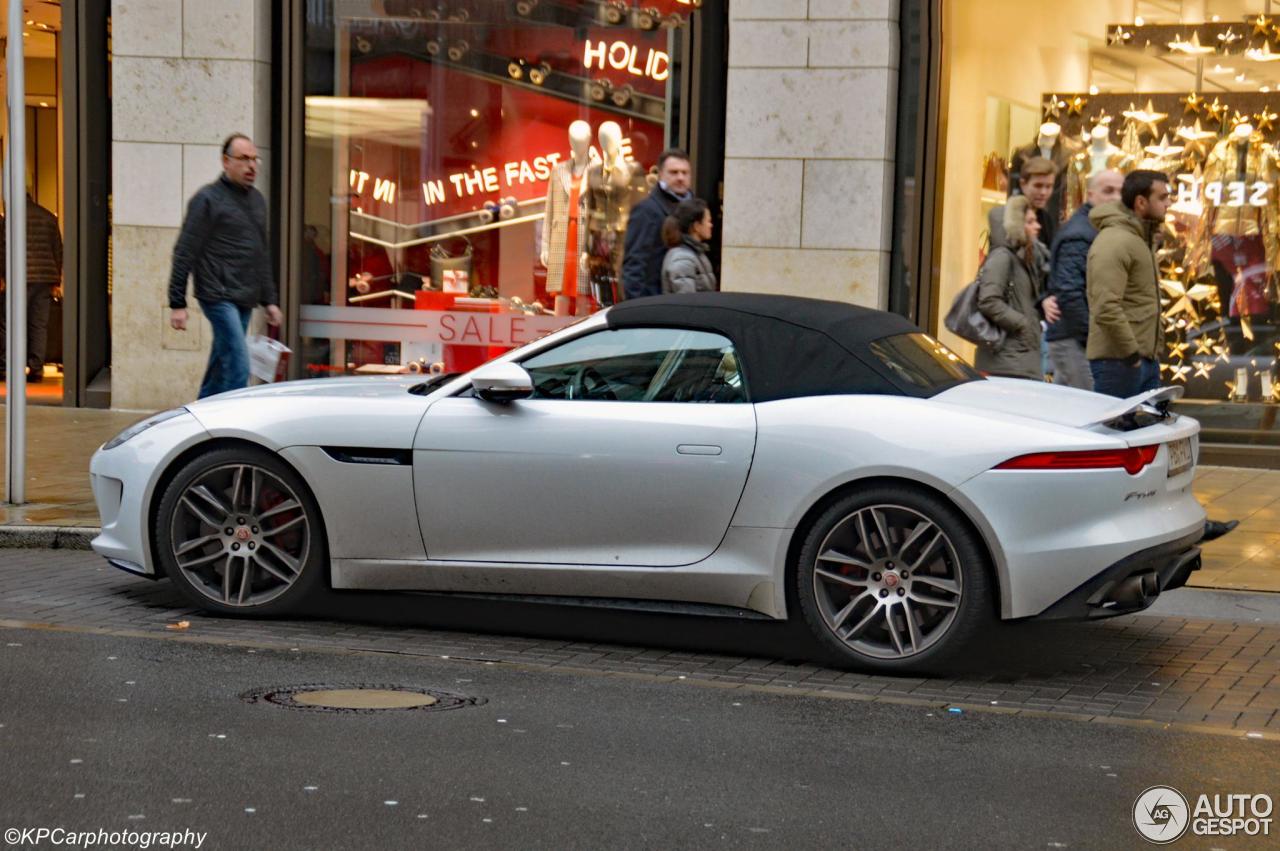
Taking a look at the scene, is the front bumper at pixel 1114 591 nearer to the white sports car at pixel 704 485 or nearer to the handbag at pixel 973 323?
the white sports car at pixel 704 485

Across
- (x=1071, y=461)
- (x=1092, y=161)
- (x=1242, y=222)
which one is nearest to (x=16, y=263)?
(x=1071, y=461)

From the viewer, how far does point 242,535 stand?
24.1 ft

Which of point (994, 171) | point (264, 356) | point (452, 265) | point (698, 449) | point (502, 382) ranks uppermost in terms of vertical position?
point (994, 171)

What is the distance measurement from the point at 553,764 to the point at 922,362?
266cm

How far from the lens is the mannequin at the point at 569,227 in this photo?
14.7 m

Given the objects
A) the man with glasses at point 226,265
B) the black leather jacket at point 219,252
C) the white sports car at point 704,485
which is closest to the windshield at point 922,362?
the white sports car at point 704,485

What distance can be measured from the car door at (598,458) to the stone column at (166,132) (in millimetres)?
8375

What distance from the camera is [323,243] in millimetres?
15250

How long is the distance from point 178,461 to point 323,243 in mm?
8071

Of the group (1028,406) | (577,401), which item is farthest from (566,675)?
(1028,406)

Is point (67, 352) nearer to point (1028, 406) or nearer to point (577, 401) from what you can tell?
point (577, 401)

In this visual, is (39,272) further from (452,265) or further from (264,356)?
(264,356)

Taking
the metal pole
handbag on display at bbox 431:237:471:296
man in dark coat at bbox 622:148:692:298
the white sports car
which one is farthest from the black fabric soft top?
handbag on display at bbox 431:237:471:296

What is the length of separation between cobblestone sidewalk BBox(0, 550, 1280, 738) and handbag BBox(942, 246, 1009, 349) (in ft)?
6.28
